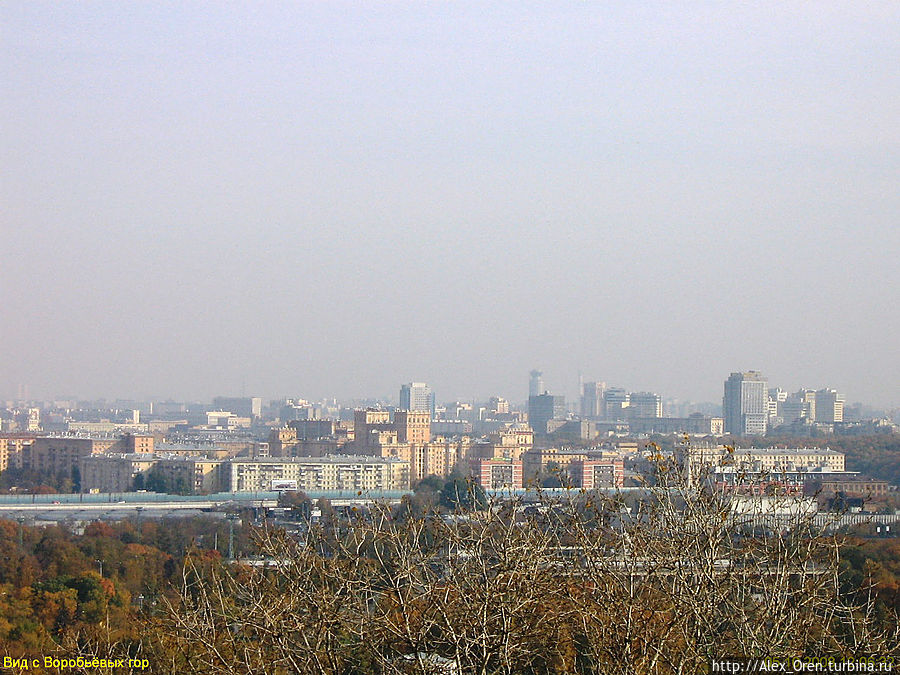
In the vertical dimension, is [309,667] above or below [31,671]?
above

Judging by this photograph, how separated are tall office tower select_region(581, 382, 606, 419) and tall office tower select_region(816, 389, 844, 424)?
75.5ft

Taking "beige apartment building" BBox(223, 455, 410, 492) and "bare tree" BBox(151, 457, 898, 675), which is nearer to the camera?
"bare tree" BBox(151, 457, 898, 675)

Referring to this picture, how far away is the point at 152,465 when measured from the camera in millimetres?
49656

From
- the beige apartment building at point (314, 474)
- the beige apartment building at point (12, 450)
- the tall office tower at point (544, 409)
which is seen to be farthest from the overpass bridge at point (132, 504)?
the tall office tower at point (544, 409)

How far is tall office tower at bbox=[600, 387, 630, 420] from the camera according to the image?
105875 millimetres

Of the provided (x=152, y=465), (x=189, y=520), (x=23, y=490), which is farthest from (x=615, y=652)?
(x=152, y=465)

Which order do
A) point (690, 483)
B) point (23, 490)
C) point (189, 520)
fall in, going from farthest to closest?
1. point (23, 490)
2. point (189, 520)
3. point (690, 483)

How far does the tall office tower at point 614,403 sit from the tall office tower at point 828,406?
15.6 m

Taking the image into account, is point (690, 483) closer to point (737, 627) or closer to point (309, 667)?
point (737, 627)

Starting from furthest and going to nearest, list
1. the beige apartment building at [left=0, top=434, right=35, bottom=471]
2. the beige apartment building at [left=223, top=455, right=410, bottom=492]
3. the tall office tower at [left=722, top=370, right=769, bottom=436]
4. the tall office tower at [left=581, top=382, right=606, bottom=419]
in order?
the tall office tower at [left=581, top=382, right=606, bottom=419] < the tall office tower at [left=722, top=370, right=769, bottom=436] < the beige apartment building at [left=0, top=434, right=35, bottom=471] < the beige apartment building at [left=223, top=455, right=410, bottom=492]

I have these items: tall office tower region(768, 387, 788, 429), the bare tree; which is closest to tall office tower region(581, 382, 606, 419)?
tall office tower region(768, 387, 788, 429)

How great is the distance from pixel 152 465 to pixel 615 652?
46104 millimetres

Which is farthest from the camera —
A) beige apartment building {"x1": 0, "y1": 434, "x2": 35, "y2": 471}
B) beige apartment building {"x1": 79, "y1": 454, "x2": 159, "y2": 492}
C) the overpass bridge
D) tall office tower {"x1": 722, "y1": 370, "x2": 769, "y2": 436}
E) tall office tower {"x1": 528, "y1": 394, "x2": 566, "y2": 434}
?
tall office tower {"x1": 528, "y1": 394, "x2": 566, "y2": 434}

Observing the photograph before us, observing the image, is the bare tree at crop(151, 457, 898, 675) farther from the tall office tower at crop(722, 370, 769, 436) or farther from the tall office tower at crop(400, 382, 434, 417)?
the tall office tower at crop(400, 382, 434, 417)
